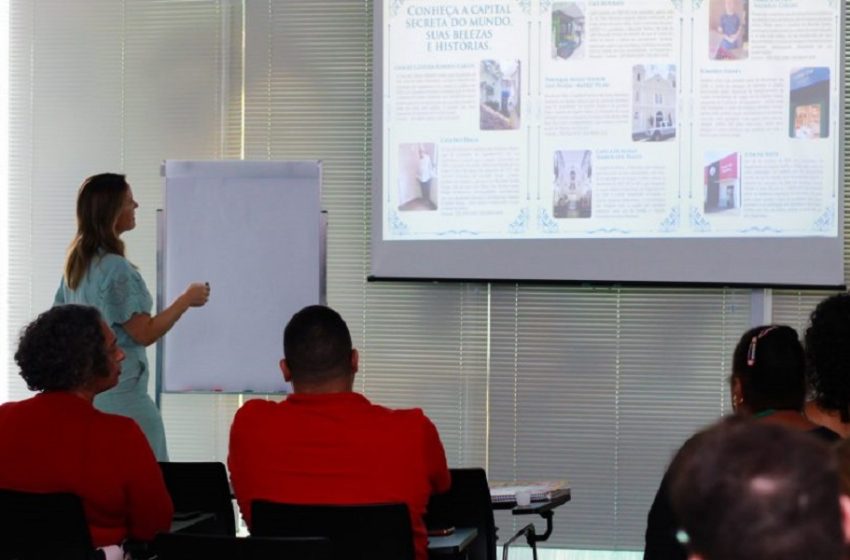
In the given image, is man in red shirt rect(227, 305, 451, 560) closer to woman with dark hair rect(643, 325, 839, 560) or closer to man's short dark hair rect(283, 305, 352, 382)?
man's short dark hair rect(283, 305, 352, 382)

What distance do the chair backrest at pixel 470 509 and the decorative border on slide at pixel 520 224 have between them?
2.09 meters

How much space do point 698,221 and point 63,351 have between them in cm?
304

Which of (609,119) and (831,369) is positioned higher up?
(609,119)

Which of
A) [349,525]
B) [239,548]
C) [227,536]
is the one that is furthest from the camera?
[349,525]

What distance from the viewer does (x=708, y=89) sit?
534cm

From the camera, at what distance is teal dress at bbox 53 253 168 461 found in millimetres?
4363

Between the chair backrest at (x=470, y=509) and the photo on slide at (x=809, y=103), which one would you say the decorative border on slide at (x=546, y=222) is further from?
the chair backrest at (x=470, y=509)

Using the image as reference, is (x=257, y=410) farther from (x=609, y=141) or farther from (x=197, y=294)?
(x=609, y=141)

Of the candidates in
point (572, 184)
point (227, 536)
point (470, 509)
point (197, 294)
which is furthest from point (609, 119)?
point (227, 536)

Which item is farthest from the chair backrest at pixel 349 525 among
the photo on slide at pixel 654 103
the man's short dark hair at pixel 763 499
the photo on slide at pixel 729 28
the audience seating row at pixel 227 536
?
the photo on slide at pixel 729 28

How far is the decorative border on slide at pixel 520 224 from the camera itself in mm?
5414

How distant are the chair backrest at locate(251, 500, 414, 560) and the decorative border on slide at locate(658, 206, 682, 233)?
2.97 meters

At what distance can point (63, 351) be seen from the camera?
3.11m

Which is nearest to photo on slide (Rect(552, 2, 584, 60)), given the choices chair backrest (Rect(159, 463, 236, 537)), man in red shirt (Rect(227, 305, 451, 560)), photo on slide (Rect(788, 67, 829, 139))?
photo on slide (Rect(788, 67, 829, 139))
